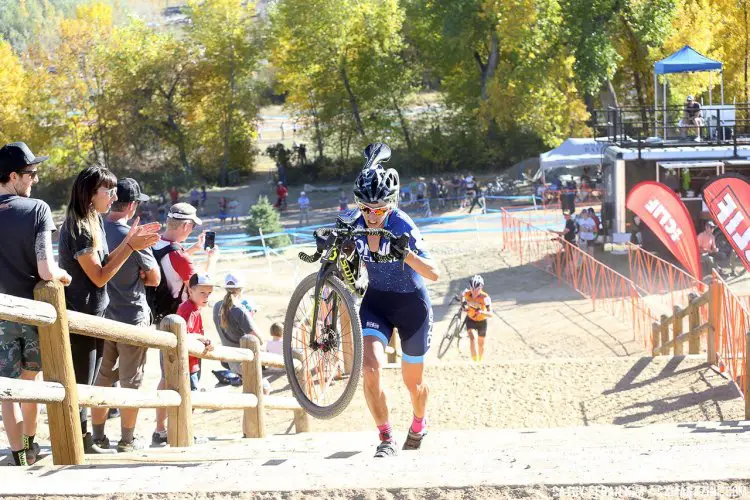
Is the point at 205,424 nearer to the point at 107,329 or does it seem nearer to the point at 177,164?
the point at 107,329

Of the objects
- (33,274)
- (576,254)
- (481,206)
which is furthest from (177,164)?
(33,274)

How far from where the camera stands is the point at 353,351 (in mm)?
6082

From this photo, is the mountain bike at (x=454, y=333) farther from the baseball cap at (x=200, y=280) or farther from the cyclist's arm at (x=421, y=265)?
the cyclist's arm at (x=421, y=265)

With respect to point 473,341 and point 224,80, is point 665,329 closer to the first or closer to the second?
point 473,341

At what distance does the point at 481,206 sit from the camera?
121ft

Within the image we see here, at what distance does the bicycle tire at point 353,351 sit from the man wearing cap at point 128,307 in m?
0.92

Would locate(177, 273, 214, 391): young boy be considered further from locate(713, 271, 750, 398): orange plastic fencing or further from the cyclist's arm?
locate(713, 271, 750, 398): orange plastic fencing

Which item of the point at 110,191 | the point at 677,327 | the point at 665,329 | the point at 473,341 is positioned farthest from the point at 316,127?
the point at 110,191

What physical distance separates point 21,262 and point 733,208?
10565 millimetres

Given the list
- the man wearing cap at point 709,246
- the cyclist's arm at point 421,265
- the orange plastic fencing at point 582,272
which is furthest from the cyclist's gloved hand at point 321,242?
the man wearing cap at point 709,246

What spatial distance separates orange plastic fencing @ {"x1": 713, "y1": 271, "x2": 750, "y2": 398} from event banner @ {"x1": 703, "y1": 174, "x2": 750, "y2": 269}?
8.01 ft

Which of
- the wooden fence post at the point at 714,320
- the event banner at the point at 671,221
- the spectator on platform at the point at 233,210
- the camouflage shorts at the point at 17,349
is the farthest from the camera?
the spectator on platform at the point at 233,210

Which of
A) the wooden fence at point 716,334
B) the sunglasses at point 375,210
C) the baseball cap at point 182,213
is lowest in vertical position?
the wooden fence at point 716,334

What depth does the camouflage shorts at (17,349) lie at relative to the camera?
5.53m
